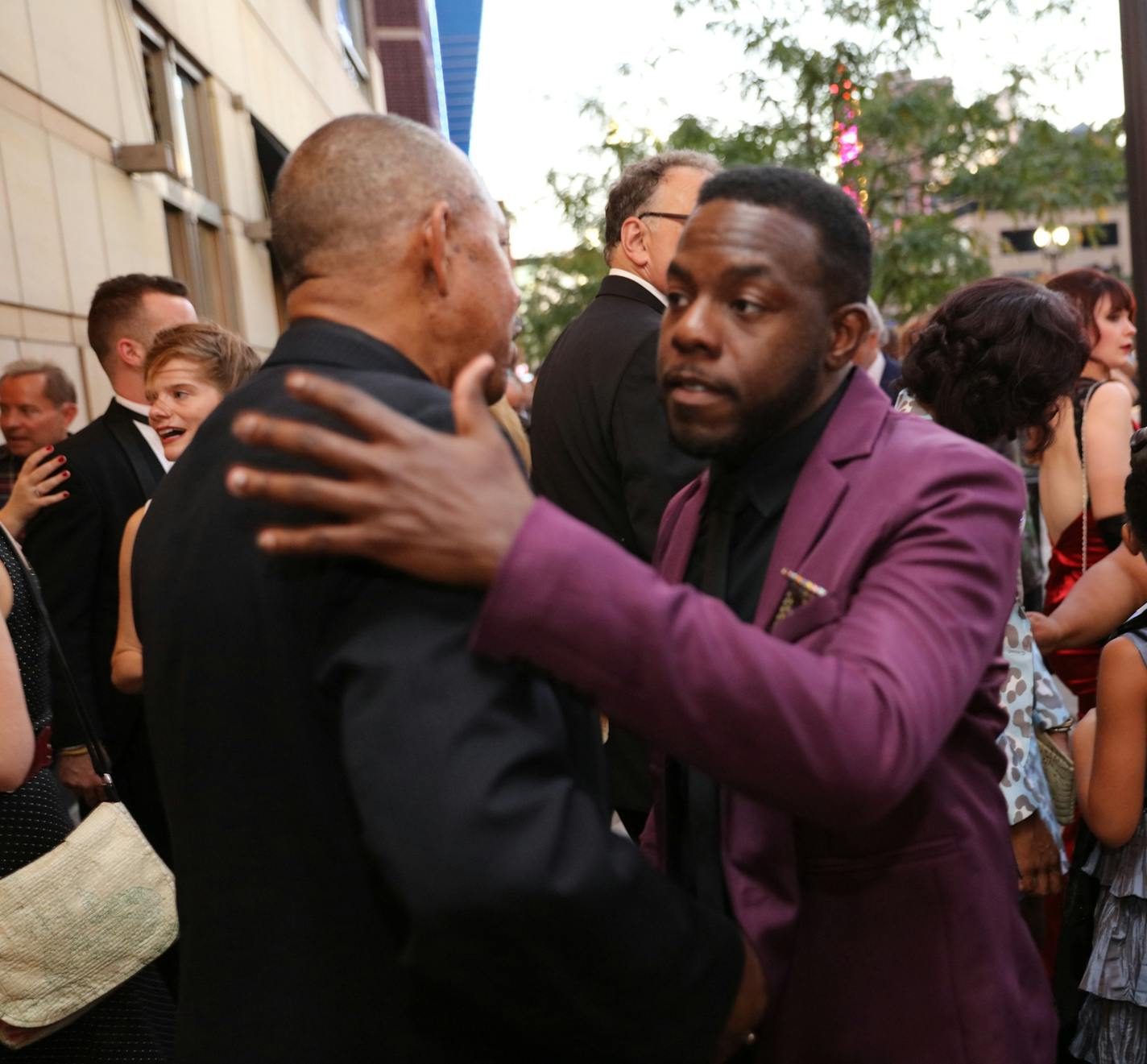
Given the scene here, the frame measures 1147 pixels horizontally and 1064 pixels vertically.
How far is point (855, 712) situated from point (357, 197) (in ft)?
2.98

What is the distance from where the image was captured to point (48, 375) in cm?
690

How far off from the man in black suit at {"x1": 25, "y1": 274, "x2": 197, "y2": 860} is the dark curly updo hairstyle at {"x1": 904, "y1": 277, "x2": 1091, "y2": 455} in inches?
104

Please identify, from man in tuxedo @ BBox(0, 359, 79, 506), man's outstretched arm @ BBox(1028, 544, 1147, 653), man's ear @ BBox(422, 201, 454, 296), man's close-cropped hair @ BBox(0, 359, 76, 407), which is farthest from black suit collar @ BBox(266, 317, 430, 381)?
man's close-cropped hair @ BBox(0, 359, 76, 407)

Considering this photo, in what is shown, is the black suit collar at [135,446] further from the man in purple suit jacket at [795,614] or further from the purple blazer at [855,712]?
the purple blazer at [855,712]

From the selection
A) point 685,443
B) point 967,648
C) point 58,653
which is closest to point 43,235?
point 58,653

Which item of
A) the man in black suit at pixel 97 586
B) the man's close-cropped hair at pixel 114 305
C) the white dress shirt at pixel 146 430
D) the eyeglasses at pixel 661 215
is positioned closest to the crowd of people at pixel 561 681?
the eyeglasses at pixel 661 215

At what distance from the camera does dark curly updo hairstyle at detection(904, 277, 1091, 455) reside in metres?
3.29

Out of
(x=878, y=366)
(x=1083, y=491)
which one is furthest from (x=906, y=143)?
(x=1083, y=491)

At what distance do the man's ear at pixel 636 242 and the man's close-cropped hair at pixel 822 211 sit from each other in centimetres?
199

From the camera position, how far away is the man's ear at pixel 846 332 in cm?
198

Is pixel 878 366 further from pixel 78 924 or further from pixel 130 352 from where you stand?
pixel 78 924

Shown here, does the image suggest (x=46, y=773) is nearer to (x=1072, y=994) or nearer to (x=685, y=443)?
(x=685, y=443)

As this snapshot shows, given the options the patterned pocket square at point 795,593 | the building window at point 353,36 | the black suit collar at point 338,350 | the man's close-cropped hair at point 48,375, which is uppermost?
the building window at point 353,36

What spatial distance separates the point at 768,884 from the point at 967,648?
0.43 meters
